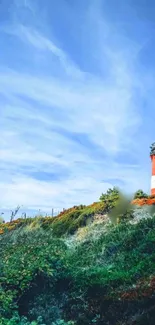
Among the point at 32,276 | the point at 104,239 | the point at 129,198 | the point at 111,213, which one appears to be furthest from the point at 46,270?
the point at 129,198

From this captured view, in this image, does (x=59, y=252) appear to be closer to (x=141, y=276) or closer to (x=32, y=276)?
(x=32, y=276)

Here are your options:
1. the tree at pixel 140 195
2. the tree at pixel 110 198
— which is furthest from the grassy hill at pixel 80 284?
the tree at pixel 140 195

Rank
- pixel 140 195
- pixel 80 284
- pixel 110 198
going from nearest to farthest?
pixel 80 284, pixel 110 198, pixel 140 195

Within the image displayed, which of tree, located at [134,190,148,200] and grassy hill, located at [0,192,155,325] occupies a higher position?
tree, located at [134,190,148,200]

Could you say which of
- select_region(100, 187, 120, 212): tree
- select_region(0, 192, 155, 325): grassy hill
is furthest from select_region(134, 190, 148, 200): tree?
select_region(0, 192, 155, 325): grassy hill

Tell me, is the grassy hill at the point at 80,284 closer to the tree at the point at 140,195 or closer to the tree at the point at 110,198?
the tree at the point at 110,198

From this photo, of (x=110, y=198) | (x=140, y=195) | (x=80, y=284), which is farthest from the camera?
(x=140, y=195)

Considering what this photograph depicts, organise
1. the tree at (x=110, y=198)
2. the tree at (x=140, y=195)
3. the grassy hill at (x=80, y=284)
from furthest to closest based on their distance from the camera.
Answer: the tree at (x=140, y=195), the tree at (x=110, y=198), the grassy hill at (x=80, y=284)

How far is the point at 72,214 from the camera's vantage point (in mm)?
23109

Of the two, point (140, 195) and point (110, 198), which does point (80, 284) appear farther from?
point (140, 195)

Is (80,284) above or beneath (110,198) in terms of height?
beneath

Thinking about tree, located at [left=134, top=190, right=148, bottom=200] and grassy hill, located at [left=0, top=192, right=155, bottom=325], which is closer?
grassy hill, located at [left=0, top=192, right=155, bottom=325]

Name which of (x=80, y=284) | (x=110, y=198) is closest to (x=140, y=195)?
(x=110, y=198)

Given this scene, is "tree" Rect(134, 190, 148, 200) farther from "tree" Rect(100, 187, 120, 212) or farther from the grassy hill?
the grassy hill
